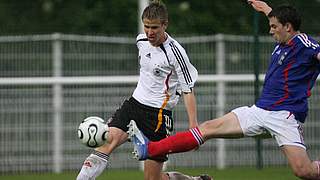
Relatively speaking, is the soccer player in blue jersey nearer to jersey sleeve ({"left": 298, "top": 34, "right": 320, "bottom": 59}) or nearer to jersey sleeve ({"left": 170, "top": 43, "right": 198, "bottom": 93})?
jersey sleeve ({"left": 298, "top": 34, "right": 320, "bottom": 59})

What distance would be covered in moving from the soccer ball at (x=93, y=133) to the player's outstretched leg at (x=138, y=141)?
0.25 metres

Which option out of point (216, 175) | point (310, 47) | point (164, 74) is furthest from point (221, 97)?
point (310, 47)

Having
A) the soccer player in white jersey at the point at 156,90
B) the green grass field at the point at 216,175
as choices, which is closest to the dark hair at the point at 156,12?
the soccer player in white jersey at the point at 156,90

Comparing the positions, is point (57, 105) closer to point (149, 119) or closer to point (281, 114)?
point (149, 119)

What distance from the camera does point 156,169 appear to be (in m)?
9.57

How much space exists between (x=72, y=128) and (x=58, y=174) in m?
0.97

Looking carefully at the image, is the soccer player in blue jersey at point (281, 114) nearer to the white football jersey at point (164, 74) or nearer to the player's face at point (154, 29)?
the white football jersey at point (164, 74)

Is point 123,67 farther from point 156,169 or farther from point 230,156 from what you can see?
point 156,169

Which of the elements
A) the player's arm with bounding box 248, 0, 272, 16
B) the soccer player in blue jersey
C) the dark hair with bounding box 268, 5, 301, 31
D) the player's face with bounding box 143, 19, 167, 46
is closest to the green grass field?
the player's arm with bounding box 248, 0, 272, 16

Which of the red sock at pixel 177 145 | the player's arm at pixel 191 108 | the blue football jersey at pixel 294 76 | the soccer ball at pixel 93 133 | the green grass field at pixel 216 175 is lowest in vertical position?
the green grass field at pixel 216 175

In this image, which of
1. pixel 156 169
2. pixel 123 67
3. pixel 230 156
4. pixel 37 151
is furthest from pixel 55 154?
pixel 156 169

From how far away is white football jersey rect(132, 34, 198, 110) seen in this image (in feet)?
31.7

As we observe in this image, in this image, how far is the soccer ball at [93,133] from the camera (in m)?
9.05

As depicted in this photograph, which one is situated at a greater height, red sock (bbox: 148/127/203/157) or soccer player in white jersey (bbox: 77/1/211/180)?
soccer player in white jersey (bbox: 77/1/211/180)
